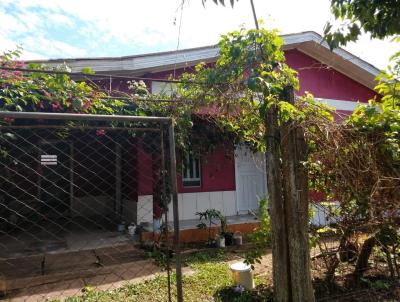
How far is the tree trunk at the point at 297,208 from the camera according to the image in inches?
129

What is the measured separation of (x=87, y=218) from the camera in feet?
20.5

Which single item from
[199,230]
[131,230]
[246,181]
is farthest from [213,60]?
[131,230]

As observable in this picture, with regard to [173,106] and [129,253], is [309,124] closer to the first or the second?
[173,106]

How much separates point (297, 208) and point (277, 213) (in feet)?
0.68

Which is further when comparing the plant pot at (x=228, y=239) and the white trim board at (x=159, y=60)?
the white trim board at (x=159, y=60)

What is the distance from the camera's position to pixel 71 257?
18.4 feet

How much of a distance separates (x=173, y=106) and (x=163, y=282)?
242 centimetres

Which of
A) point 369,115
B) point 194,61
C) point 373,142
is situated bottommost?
point 373,142

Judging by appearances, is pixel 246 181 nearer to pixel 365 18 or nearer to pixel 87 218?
pixel 87 218

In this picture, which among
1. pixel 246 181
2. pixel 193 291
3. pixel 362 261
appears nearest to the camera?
pixel 193 291

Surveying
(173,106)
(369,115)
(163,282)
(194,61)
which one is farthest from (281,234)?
(194,61)

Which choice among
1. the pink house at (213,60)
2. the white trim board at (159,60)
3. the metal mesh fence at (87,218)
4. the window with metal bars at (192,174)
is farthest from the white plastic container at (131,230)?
the white trim board at (159,60)

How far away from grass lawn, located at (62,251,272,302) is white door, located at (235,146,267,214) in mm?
3926

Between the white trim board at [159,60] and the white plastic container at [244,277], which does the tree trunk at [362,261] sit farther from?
the white trim board at [159,60]
